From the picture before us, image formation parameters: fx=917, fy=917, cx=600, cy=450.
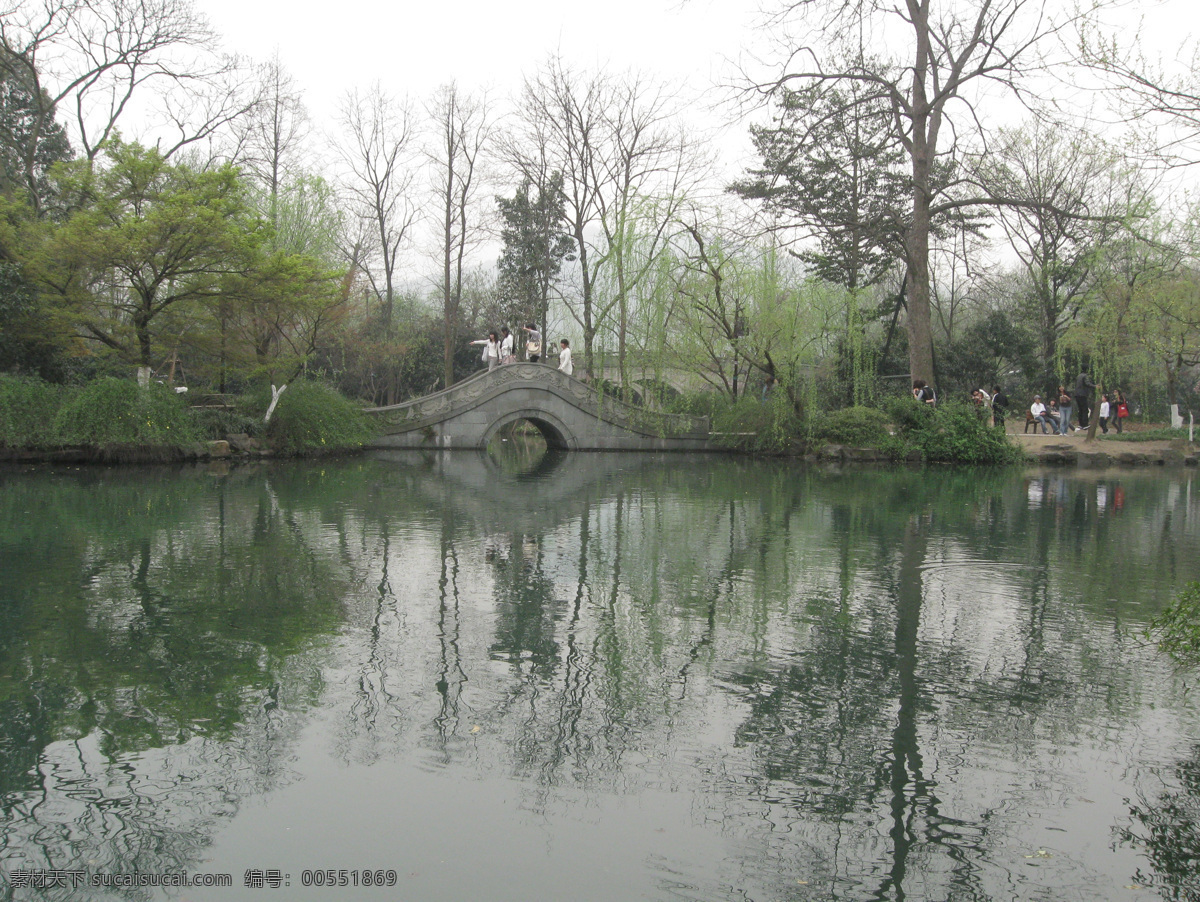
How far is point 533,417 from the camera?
1037 inches

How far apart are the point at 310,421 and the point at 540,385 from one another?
6.96 m

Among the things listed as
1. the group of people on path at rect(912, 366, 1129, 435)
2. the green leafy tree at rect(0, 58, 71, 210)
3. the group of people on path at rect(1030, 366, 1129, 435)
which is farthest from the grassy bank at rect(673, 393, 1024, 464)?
the green leafy tree at rect(0, 58, 71, 210)

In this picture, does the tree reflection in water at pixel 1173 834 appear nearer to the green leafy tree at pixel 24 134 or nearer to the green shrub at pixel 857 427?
the green shrub at pixel 857 427

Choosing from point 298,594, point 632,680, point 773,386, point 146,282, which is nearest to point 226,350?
point 146,282

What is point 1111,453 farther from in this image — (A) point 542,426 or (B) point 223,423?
(B) point 223,423

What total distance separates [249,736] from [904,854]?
9.15 ft

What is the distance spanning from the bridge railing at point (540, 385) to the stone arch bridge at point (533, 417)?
27mm

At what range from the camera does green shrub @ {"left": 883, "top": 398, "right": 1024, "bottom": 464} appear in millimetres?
22094

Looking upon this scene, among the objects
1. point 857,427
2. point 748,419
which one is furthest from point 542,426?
point 857,427

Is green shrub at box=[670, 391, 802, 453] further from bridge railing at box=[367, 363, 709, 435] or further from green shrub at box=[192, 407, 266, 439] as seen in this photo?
green shrub at box=[192, 407, 266, 439]

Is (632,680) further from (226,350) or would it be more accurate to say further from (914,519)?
(226,350)

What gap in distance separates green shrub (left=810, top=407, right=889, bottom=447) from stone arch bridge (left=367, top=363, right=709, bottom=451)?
13.6 feet

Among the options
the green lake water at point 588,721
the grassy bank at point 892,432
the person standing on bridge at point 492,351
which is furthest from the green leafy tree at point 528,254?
the green lake water at point 588,721

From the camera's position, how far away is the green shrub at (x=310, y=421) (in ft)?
68.5
